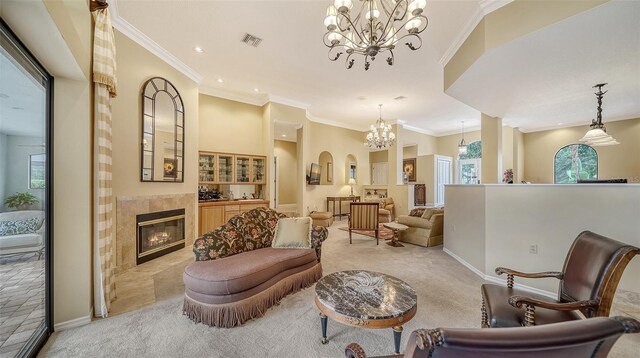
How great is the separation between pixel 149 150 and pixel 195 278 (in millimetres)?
2709

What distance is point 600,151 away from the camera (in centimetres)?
674

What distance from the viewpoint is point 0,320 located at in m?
1.80

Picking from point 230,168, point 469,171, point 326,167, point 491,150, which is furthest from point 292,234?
point 469,171

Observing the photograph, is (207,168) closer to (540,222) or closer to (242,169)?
(242,169)

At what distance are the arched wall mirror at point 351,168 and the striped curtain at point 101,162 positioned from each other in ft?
24.2

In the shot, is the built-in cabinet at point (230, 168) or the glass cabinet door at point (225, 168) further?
the glass cabinet door at point (225, 168)

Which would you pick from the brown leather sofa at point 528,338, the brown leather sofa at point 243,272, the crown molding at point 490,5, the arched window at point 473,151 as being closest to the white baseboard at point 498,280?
the brown leather sofa at point 243,272

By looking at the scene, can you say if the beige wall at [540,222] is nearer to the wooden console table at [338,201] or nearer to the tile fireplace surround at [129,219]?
the wooden console table at [338,201]

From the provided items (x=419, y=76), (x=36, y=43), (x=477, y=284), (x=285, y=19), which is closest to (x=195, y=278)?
(x=36, y=43)

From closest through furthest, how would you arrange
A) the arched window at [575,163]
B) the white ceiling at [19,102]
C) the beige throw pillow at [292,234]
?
the white ceiling at [19,102]
the beige throw pillow at [292,234]
the arched window at [575,163]

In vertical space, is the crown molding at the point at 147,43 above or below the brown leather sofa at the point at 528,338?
above

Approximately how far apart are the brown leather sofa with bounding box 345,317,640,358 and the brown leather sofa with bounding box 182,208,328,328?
6.60ft

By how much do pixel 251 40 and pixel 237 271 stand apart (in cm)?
334

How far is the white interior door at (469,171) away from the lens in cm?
911
